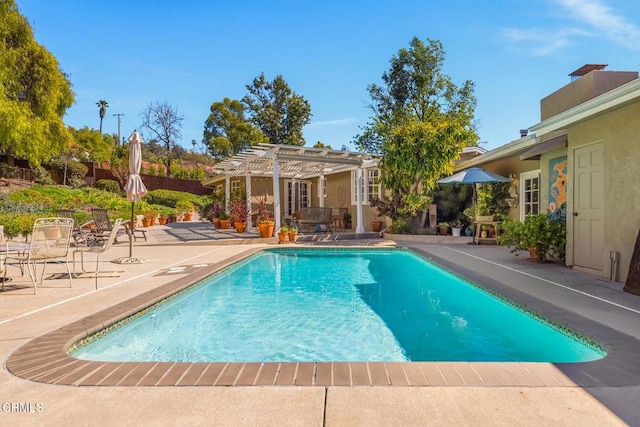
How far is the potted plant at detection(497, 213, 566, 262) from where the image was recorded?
24.8 feet

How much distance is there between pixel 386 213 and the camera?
44.6 feet

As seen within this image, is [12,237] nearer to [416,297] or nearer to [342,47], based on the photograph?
[416,297]

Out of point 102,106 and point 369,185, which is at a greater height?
point 102,106

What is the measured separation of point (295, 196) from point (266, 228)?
7579 mm

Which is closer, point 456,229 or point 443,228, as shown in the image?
point 456,229

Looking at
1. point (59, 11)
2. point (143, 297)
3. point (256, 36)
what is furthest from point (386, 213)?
point (59, 11)

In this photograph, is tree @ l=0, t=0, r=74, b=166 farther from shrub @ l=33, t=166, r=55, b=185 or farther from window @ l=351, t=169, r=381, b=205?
window @ l=351, t=169, r=381, b=205

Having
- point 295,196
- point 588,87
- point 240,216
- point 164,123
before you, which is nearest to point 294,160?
point 240,216

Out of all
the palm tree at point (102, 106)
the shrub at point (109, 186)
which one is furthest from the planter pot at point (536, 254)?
the palm tree at point (102, 106)

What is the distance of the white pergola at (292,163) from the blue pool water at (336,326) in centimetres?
607

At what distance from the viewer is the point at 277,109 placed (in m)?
36.0

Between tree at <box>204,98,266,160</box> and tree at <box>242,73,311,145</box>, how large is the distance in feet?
3.00

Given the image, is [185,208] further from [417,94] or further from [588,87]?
[588,87]

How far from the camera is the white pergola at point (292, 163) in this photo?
12789mm
